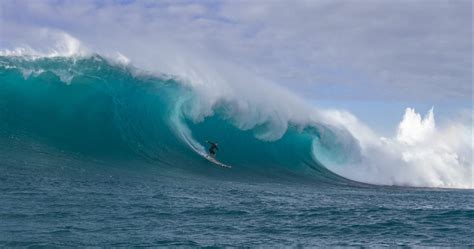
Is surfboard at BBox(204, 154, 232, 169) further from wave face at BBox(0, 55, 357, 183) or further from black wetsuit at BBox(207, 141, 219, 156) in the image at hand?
wave face at BBox(0, 55, 357, 183)

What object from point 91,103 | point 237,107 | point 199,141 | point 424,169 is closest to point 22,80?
point 91,103

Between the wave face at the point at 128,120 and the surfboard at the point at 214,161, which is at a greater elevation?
the wave face at the point at 128,120

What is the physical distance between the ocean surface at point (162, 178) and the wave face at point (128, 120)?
45 millimetres

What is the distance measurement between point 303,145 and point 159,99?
5742 millimetres

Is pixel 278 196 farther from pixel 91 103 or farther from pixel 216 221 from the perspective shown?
pixel 91 103

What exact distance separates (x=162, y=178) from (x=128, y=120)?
4.90 meters

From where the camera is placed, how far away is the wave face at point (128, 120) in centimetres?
1517

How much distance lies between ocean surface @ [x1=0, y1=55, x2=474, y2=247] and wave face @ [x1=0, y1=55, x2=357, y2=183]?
0.05 m

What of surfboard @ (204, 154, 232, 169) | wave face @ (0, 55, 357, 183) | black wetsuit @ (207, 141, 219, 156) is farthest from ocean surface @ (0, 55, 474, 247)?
black wetsuit @ (207, 141, 219, 156)

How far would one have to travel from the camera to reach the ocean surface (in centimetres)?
740

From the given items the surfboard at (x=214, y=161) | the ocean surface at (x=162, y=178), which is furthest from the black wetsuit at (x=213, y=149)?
the ocean surface at (x=162, y=178)

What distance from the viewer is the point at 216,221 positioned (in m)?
8.17

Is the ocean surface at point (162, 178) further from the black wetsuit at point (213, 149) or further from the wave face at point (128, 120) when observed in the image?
the black wetsuit at point (213, 149)

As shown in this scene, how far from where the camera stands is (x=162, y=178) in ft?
41.0
